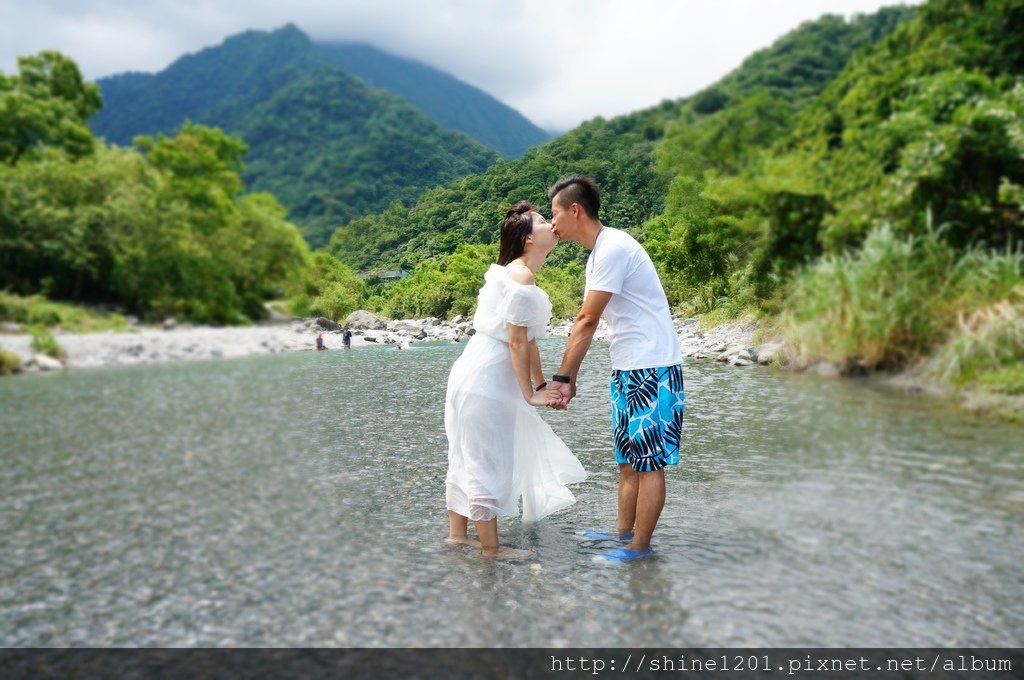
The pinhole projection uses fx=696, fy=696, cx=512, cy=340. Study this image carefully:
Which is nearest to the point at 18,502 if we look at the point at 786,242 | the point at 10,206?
the point at 786,242

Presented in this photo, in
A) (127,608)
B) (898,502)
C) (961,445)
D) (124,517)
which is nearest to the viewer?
(127,608)

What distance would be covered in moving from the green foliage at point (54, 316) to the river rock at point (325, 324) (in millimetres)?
13537

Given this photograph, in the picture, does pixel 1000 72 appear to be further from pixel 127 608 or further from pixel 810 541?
pixel 127 608

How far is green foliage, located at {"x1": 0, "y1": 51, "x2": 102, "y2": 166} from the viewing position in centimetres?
3253

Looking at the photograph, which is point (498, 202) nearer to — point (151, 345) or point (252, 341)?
point (252, 341)

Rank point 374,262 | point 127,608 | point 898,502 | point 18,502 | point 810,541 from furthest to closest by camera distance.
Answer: point 374,262
point 18,502
point 898,502
point 810,541
point 127,608

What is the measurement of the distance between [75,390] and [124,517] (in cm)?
966

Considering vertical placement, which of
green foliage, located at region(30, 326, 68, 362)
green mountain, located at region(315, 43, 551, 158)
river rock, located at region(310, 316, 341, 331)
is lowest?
green foliage, located at region(30, 326, 68, 362)

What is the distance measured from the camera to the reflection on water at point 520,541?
2.95 metres

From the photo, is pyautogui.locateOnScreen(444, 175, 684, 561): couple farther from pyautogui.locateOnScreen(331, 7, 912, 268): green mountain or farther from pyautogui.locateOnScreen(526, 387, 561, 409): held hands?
pyautogui.locateOnScreen(331, 7, 912, 268): green mountain

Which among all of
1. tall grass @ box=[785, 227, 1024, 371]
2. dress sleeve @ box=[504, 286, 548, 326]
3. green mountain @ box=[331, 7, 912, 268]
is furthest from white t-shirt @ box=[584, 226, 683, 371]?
tall grass @ box=[785, 227, 1024, 371]

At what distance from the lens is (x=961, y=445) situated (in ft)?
19.4

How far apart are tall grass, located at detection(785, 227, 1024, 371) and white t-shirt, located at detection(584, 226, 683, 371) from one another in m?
6.84

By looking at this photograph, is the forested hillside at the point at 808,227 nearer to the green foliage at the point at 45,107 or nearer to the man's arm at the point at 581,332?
the man's arm at the point at 581,332
